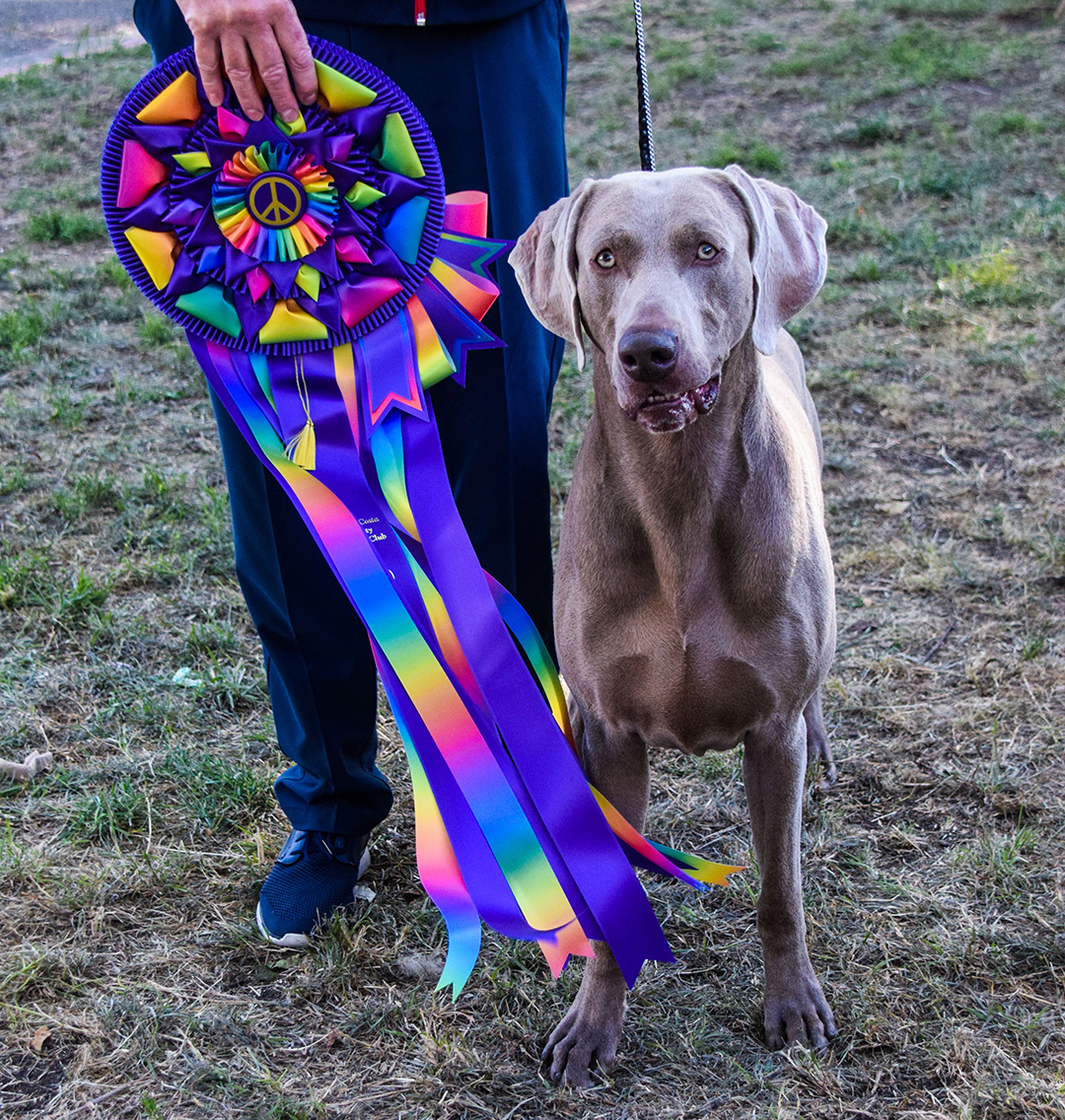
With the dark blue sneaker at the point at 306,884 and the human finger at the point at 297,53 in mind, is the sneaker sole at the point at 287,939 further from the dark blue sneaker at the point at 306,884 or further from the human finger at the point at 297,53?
the human finger at the point at 297,53

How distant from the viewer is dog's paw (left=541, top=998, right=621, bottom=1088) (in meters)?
1.92

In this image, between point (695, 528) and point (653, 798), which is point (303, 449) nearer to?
point (695, 528)

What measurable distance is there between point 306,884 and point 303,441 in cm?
86

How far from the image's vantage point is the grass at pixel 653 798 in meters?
1.93

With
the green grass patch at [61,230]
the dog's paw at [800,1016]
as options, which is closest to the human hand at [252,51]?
the dog's paw at [800,1016]

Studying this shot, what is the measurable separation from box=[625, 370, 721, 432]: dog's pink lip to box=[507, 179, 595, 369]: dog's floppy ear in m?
0.16

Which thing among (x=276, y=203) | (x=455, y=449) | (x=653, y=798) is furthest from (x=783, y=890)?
(x=276, y=203)

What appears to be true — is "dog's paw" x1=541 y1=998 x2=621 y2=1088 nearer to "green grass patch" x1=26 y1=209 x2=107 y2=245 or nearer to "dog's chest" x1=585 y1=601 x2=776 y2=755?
"dog's chest" x1=585 y1=601 x2=776 y2=755

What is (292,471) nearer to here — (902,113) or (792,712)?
(792,712)

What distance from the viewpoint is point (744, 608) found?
1835 millimetres

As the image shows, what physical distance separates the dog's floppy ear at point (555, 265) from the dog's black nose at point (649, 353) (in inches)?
Answer: 7.2

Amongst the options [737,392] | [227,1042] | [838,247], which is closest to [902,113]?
[838,247]

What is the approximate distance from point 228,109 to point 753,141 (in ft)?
17.2

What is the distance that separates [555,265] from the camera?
1.86 metres
